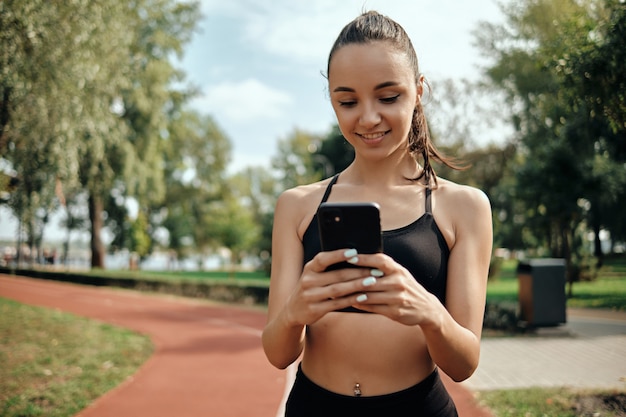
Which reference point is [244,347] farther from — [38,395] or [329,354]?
[329,354]

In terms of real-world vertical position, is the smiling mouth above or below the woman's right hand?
above

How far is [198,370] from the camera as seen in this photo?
26.8ft

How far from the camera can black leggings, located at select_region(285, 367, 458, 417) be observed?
154 centimetres

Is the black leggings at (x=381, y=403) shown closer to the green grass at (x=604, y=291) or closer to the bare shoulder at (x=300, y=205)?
the bare shoulder at (x=300, y=205)

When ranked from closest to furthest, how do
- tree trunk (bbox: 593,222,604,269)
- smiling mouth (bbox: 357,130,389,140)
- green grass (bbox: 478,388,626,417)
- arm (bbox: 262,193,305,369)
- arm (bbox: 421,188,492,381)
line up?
1. arm (bbox: 421,188,492,381)
2. arm (bbox: 262,193,305,369)
3. smiling mouth (bbox: 357,130,389,140)
4. green grass (bbox: 478,388,626,417)
5. tree trunk (bbox: 593,222,604,269)

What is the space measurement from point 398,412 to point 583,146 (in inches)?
474

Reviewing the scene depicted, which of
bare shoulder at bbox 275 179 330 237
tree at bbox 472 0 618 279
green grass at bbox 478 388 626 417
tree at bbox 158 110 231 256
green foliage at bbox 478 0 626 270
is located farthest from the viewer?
tree at bbox 158 110 231 256

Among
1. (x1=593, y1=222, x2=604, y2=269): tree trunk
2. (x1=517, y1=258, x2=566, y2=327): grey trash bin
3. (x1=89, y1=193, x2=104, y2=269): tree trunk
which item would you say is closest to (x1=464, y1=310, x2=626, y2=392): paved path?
(x1=517, y1=258, x2=566, y2=327): grey trash bin

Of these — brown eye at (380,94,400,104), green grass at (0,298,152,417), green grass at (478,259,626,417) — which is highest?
brown eye at (380,94,400,104)

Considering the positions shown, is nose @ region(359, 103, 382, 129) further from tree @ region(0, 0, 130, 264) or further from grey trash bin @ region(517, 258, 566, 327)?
grey trash bin @ region(517, 258, 566, 327)

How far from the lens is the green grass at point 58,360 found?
6.05m

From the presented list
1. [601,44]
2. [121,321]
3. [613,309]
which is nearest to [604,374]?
[601,44]

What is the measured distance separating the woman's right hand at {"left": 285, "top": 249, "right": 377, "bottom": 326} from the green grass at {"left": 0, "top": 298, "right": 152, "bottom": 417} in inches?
220

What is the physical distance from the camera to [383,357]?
158cm
